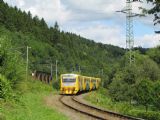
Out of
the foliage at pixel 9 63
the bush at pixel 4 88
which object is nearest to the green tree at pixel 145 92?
the foliage at pixel 9 63

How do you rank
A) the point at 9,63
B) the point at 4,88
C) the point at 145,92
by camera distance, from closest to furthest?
the point at 4,88
the point at 9,63
the point at 145,92

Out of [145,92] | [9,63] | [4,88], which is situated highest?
[9,63]

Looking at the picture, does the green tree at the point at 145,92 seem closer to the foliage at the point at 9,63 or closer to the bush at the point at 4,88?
the foliage at the point at 9,63

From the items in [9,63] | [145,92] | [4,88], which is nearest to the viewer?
[4,88]

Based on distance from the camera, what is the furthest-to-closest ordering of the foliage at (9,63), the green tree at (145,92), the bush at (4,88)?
the green tree at (145,92) → the foliage at (9,63) → the bush at (4,88)

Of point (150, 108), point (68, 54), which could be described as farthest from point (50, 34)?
point (150, 108)

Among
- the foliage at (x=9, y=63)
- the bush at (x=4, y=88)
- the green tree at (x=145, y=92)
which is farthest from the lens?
the green tree at (x=145, y=92)

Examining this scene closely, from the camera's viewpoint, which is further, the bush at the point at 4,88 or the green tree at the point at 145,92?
the green tree at the point at 145,92

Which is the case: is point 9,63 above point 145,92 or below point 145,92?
above

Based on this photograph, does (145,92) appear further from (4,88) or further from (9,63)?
(4,88)

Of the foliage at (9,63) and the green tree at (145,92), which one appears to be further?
the green tree at (145,92)

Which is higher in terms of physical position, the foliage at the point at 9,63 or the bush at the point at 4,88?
the foliage at the point at 9,63

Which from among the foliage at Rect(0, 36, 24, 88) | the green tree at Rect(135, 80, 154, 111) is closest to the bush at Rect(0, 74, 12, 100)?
the foliage at Rect(0, 36, 24, 88)

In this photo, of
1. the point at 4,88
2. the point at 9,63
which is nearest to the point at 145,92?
the point at 9,63
